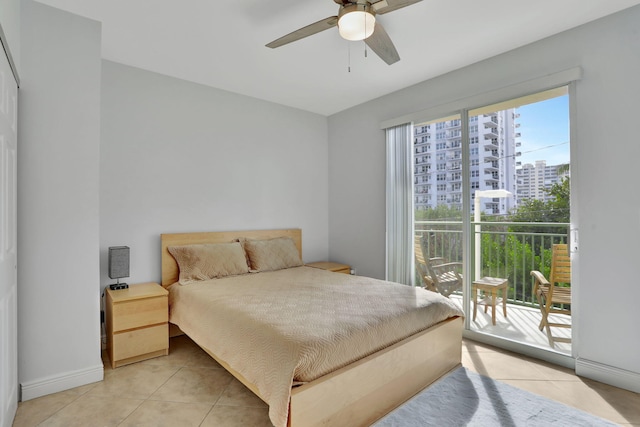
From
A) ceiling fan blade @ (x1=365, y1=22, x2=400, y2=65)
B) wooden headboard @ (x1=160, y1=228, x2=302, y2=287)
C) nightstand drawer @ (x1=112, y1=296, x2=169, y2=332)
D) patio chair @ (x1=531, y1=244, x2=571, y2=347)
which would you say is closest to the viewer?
ceiling fan blade @ (x1=365, y1=22, x2=400, y2=65)

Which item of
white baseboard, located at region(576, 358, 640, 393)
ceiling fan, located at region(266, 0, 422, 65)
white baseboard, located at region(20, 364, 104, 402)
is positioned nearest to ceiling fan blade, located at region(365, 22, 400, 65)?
ceiling fan, located at region(266, 0, 422, 65)

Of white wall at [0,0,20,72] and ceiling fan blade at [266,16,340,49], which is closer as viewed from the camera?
white wall at [0,0,20,72]

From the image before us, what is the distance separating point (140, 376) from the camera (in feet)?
8.13

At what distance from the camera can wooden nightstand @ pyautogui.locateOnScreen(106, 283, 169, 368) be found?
2.58m

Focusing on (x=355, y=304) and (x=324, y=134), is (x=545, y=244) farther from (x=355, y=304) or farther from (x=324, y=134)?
(x=324, y=134)

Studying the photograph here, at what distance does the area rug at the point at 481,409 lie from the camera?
1.92 m

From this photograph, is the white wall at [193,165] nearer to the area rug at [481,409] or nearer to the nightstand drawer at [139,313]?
the nightstand drawer at [139,313]

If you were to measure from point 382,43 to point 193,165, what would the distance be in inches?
91.7

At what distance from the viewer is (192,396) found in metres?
2.22

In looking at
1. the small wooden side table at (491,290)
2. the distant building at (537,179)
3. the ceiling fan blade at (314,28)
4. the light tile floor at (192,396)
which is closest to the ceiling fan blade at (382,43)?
the ceiling fan blade at (314,28)

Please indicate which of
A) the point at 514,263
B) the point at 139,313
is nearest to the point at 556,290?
the point at 514,263

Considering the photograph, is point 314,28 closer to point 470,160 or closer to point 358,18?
point 358,18

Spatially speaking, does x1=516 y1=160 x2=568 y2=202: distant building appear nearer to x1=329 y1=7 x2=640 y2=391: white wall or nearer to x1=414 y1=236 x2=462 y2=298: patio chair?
x1=329 y1=7 x2=640 y2=391: white wall

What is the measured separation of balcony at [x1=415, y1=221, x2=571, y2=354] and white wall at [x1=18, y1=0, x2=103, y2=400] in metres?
3.27
